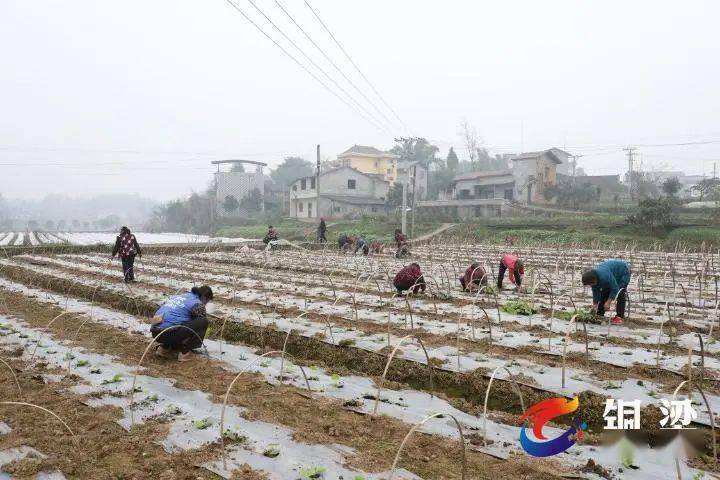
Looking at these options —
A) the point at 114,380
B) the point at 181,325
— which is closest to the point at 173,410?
the point at 114,380

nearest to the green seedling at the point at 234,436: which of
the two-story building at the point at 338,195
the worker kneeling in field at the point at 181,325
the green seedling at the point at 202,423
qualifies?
the green seedling at the point at 202,423

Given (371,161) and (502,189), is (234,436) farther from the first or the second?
(371,161)

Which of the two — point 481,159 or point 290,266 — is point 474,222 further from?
point 481,159

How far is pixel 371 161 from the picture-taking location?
54.8 metres

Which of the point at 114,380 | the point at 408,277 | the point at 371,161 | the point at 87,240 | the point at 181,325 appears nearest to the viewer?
the point at 114,380

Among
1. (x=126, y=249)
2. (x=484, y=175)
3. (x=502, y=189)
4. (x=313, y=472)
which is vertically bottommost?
(x=313, y=472)

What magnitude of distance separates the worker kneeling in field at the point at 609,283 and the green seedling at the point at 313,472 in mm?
4831

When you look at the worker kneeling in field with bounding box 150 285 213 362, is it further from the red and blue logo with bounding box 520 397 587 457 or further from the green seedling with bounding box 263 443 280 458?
the red and blue logo with bounding box 520 397 587 457

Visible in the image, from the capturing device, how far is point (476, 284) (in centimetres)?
980

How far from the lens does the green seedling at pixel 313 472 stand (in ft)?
10.1

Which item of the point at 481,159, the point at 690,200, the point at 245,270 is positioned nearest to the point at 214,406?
the point at 245,270

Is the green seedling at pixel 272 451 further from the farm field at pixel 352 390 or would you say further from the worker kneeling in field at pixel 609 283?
the worker kneeling in field at pixel 609 283

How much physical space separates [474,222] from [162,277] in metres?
23.9

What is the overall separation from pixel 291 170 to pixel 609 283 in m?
58.3
